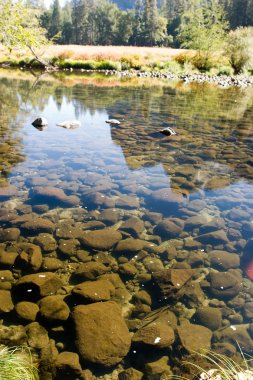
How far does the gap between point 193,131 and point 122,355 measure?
1248 centimetres

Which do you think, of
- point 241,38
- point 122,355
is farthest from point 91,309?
point 241,38

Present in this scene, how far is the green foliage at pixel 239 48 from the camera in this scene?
43531 millimetres

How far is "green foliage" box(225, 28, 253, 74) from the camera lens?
43.5 m

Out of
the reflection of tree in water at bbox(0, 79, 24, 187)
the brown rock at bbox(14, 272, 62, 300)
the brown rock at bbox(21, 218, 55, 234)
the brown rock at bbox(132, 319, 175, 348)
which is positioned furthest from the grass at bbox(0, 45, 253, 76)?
the brown rock at bbox(132, 319, 175, 348)

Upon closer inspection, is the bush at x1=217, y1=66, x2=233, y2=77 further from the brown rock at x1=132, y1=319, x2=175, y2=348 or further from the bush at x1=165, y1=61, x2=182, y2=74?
the brown rock at x1=132, y1=319, x2=175, y2=348

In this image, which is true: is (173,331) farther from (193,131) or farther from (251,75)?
(251,75)

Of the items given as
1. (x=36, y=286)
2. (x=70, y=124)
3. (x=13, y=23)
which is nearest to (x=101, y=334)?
(x=36, y=286)

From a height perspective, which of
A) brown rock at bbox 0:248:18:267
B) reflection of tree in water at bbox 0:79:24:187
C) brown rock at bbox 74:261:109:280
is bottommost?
brown rock at bbox 74:261:109:280

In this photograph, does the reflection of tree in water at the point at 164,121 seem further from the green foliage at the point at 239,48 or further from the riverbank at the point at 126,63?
the green foliage at the point at 239,48

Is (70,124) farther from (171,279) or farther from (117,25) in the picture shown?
(117,25)

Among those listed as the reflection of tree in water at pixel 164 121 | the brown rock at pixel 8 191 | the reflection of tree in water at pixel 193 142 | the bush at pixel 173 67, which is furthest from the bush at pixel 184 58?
the brown rock at pixel 8 191

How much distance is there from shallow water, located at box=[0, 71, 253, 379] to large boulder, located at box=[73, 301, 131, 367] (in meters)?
0.07

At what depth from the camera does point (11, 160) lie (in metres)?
10.3

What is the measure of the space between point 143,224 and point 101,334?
3.15 m
